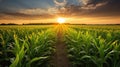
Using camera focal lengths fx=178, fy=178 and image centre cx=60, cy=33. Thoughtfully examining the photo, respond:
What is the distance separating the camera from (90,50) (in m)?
6.27

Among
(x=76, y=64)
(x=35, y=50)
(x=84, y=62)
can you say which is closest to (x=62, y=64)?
(x=76, y=64)

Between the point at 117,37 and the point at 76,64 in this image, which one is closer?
the point at 76,64

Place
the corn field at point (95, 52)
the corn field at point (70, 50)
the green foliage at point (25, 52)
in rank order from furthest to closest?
1. the corn field at point (95, 52)
2. the corn field at point (70, 50)
3. the green foliage at point (25, 52)

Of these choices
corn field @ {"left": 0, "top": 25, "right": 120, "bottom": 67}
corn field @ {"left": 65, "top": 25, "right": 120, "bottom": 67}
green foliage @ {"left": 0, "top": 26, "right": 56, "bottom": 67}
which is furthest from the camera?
corn field @ {"left": 65, "top": 25, "right": 120, "bottom": 67}

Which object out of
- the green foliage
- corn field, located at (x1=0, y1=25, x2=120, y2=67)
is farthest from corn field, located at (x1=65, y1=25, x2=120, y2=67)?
the green foliage

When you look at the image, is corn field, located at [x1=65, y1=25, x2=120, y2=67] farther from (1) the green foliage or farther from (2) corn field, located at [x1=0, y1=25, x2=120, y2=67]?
(1) the green foliage

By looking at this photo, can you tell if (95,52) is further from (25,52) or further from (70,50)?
(25,52)

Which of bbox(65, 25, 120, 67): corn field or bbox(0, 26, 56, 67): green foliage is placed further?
bbox(65, 25, 120, 67): corn field

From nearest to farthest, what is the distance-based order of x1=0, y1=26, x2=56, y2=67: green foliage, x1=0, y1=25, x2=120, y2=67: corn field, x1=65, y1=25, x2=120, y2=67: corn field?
x1=0, y1=26, x2=56, y2=67: green foliage
x1=0, y1=25, x2=120, y2=67: corn field
x1=65, y1=25, x2=120, y2=67: corn field

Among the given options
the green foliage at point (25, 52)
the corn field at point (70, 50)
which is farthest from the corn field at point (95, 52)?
the green foliage at point (25, 52)

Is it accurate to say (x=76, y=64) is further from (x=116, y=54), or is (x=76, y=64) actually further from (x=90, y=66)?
(x=116, y=54)

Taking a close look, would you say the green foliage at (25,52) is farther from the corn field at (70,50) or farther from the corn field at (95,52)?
the corn field at (95,52)

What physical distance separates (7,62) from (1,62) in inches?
8.4

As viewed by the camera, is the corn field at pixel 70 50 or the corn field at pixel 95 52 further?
the corn field at pixel 95 52
